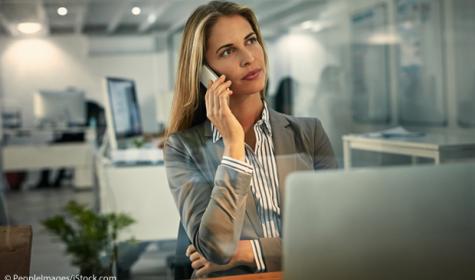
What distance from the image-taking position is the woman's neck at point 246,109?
1.62 m

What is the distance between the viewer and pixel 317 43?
2.23m

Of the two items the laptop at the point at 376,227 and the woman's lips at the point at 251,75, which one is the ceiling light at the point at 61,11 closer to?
the woman's lips at the point at 251,75

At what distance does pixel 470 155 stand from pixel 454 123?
0.97 ft

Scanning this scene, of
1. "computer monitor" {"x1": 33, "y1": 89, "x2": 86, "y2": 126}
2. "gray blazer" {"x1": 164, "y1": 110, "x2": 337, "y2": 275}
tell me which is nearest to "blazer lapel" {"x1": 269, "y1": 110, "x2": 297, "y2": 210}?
"gray blazer" {"x1": 164, "y1": 110, "x2": 337, "y2": 275}

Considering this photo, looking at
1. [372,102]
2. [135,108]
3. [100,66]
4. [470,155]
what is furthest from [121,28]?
[470,155]

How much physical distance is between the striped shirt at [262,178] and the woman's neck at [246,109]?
20mm

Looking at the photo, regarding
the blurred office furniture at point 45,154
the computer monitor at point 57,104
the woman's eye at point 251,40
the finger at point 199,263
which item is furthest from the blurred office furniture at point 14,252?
the woman's eye at point 251,40

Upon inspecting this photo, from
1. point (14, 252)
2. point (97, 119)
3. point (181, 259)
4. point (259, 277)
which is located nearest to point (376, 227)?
point (259, 277)

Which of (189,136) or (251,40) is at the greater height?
(251,40)

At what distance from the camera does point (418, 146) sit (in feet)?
6.73

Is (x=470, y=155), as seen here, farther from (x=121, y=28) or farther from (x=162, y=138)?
(x=121, y=28)

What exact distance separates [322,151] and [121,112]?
607mm

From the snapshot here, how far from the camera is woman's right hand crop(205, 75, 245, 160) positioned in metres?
1.60

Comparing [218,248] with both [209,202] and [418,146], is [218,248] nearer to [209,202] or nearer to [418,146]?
[209,202]
